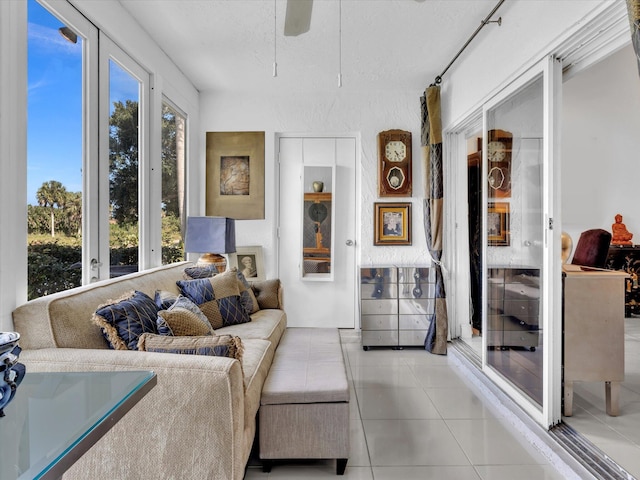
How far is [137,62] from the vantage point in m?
2.93

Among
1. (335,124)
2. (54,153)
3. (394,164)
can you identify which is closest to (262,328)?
(54,153)

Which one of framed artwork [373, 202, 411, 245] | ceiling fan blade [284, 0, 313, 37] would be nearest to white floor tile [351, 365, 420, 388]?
framed artwork [373, 202, 411, 245]

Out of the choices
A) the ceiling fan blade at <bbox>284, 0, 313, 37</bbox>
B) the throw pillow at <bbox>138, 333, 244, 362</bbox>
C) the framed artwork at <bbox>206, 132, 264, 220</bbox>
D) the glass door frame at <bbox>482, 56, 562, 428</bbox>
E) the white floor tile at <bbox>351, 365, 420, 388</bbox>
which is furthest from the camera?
the framed artwork at <bbox>206, 132, 264, 220</bbox>

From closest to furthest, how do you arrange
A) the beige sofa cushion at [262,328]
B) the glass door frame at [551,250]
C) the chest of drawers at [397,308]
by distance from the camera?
the glass door frame at [551,250] < the beige sofa cushion at [262,328] < the chest of drawers at [397,308]

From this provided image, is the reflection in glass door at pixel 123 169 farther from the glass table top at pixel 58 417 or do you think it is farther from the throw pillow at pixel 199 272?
the glass table top at pixel 58 417

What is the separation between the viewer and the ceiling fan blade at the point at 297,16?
4.60 ft

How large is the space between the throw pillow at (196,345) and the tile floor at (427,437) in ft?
2.37

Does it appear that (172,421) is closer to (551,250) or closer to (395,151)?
(551,250)

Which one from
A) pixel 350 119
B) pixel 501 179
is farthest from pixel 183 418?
pixel 350 119

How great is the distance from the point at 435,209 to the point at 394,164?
0.72 meters

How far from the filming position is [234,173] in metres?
4.33

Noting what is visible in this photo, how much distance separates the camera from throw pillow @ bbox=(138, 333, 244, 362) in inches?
62.5

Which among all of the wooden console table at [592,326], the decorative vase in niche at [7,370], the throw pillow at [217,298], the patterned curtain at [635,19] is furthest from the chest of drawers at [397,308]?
the decorative vase in niche at [7,370]

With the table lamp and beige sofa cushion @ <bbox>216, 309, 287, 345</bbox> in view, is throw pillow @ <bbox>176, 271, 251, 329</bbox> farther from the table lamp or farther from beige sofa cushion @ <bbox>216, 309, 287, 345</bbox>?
the table lamp
